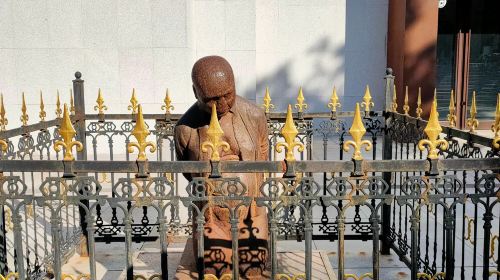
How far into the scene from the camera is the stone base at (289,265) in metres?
3.76

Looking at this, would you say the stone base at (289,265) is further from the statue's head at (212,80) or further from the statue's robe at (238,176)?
the statue's head at (212,80)

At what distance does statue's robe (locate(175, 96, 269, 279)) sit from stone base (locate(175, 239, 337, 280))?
0.54ft

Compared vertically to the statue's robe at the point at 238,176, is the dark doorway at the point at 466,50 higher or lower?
higher

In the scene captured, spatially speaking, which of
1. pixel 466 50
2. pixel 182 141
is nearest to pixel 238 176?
pixel 182 141

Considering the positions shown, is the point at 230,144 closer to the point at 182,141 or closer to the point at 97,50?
the point at 182,141

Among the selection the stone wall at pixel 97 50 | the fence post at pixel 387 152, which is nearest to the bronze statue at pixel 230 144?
the fence post at pixel 387 152

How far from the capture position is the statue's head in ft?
11.3

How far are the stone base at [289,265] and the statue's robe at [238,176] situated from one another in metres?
0.17

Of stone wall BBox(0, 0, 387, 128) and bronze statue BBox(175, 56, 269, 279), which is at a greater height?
stone wall BBox(0, 0, 387, 128)

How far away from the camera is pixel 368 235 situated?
5.75 metres

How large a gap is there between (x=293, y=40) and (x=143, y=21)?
483cm

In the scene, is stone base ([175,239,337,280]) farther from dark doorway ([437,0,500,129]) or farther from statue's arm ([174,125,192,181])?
dark doorway ([437,0,500,129])

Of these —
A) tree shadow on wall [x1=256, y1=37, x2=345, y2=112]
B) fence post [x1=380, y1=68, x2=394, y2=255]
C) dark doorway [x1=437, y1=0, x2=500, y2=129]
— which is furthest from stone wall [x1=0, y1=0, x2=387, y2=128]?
dark doorway [x1=437, y1=0, x2=500, y2=129]

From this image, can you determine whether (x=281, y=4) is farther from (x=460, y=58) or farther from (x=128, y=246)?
(x=128, y=246)
